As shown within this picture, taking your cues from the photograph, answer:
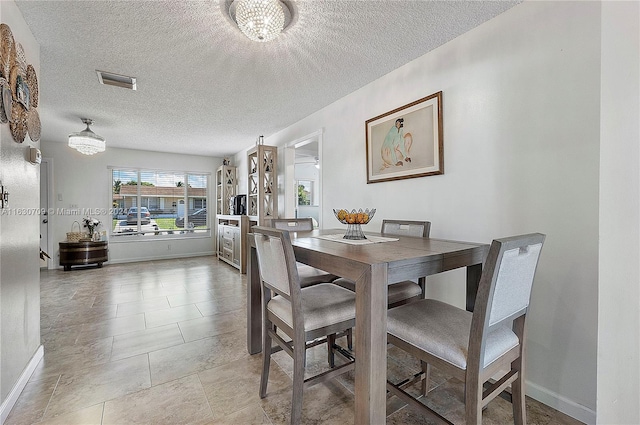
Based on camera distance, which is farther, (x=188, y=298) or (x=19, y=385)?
(x=188, y=298)

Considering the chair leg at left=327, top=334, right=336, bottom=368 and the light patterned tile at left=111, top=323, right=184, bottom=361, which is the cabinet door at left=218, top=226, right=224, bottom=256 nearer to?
the light patterned tile at left=111, top=323, right=184, bottom=361

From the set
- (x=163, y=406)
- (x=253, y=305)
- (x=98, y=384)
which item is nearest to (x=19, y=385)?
(x=98, y=384)

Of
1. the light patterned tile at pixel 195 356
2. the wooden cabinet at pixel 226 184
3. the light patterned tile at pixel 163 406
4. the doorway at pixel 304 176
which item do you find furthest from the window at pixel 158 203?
→ the light patterned tile at pixel 163 406

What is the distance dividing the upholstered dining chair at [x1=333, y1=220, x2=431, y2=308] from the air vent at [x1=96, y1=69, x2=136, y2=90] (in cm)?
274

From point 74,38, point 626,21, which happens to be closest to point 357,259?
point 626,21

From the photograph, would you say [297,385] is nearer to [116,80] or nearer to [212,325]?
[212,325]

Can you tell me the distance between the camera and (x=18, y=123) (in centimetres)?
169

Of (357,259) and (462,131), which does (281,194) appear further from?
(357,259)

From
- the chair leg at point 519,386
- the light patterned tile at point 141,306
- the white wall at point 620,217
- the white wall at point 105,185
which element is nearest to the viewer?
the white wall at point 620,217

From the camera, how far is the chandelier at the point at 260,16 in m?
1.57

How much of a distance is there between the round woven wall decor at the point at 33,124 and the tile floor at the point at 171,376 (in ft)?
5.29

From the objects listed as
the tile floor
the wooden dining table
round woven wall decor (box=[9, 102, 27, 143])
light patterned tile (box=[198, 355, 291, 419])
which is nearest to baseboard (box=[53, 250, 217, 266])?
the tile floor

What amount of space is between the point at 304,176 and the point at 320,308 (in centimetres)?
615

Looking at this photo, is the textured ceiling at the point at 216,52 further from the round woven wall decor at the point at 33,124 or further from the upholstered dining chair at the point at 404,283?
the upholstered dining chair at the point at 404,283
